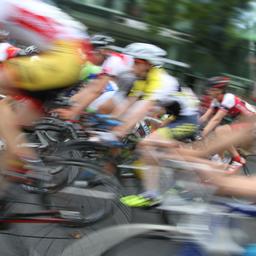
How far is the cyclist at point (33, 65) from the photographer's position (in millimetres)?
3699

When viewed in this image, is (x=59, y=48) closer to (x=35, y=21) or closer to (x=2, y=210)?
(x=35, y=21)

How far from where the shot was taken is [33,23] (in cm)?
379

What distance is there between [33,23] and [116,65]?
131 inches

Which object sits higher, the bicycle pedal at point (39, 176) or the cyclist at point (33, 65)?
the cyclist at point (33, 65)

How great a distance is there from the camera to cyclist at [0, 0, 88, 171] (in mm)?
3699

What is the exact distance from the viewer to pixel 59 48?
3.89 m

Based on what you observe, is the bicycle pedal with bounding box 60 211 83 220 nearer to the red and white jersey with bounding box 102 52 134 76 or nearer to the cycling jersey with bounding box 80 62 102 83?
the red and white jersey with bounding box 102 52 134 76

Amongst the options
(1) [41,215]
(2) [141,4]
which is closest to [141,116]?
(1) [41,215]

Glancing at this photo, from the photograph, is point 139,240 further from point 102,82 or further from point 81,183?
point 102,82

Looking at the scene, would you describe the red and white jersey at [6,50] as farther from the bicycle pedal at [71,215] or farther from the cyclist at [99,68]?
the bicycle pedal at [71,215]

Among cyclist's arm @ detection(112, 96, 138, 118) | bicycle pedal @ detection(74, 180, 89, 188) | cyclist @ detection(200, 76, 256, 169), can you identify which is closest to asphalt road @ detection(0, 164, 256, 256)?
bicycle pedal @ detection(74, 180, 89, 188)

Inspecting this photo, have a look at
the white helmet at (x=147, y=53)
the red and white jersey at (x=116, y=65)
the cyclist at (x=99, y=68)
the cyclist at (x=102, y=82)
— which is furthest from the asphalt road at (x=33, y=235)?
the red and white jersey at (x=116, y=65)

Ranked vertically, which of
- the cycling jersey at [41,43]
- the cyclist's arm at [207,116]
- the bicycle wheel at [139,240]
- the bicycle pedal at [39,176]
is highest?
the cycling jersey at [41,43]

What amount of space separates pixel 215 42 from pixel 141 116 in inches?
373
